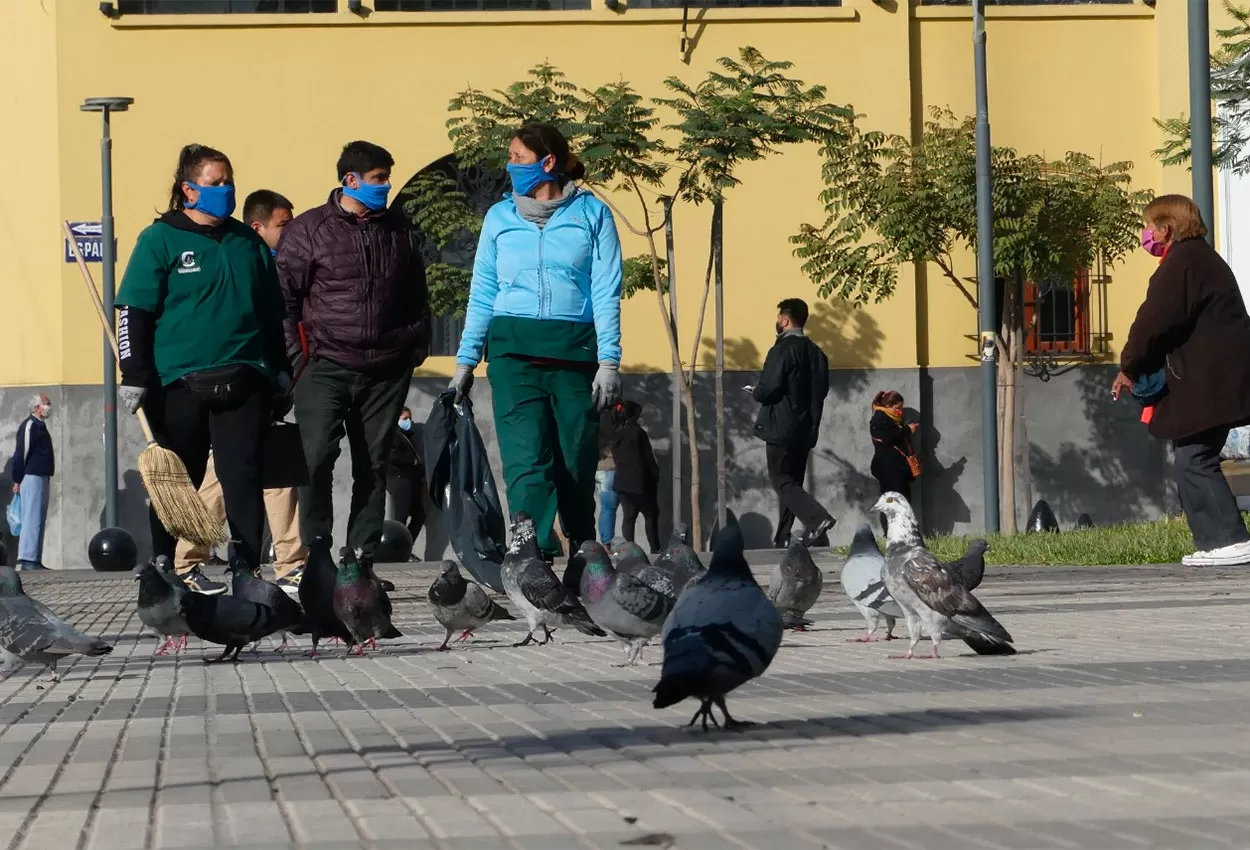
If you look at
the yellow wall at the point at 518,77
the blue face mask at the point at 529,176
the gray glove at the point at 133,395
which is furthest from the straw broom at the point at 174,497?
the yellow wall at the point at 518,77

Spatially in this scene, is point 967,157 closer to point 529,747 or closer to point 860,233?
point 860,233

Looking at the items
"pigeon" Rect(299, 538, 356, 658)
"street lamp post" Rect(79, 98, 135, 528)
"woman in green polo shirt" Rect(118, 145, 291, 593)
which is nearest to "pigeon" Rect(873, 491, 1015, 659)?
"pigeon" Rect(299, 538, 356, 658)

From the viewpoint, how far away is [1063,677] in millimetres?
7332

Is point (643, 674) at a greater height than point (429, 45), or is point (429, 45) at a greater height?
point (429, 45)

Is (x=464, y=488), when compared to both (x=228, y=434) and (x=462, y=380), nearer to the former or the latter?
(x=462, y=380)

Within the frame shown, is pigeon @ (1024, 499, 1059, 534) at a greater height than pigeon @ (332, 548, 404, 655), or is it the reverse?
pigeon @ (332, 548, 404, 655)

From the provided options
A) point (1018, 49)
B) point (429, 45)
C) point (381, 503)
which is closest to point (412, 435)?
point (429, 45)

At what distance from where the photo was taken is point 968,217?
26.4 metres

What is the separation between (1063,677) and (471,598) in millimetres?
3066

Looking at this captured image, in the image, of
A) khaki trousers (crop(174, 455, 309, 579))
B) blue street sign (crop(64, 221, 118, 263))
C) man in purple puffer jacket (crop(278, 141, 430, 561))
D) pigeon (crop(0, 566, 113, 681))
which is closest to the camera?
pigeon (crop(0, 566, 113, 681))

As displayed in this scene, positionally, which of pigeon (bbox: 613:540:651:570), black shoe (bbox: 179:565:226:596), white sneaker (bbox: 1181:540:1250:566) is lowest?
white sneaker (bbox: 1181:540:1250:566)

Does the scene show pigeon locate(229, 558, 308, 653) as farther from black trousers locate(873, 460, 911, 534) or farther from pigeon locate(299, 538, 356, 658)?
black trousers locate(873, 460, 911, 534)

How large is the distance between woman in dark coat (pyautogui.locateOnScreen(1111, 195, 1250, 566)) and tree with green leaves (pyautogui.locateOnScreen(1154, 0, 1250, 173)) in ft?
23.6

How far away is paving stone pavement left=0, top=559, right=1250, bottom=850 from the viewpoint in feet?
14.7
